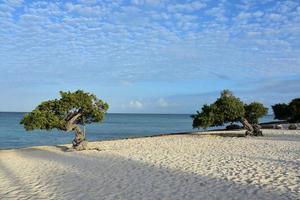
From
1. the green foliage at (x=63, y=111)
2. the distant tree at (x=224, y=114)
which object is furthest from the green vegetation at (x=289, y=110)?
Answer: the green foliage at (x=63, y=111)

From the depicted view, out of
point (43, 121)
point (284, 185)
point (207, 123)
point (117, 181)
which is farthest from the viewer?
point (207, 123)

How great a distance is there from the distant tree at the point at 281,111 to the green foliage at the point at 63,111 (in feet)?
114

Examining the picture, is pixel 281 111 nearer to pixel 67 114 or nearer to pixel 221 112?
pixel 221 112

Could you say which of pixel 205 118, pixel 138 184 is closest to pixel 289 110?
pixel 205 118

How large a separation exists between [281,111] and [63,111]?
123 ft

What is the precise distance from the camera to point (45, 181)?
12391 millimetres

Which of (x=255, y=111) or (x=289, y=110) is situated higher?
(x=289, y=110)

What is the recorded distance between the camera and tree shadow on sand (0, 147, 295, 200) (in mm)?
9766

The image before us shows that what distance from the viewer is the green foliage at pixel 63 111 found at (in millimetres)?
22125

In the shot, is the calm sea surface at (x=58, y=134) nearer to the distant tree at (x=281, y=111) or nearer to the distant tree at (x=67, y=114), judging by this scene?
the distant tree at (x=67, y=114)

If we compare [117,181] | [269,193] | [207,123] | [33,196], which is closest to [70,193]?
[33,196]

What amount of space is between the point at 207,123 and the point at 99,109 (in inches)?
414

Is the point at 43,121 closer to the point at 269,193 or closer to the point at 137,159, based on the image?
the point at 137,159

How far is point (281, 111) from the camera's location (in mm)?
52406
